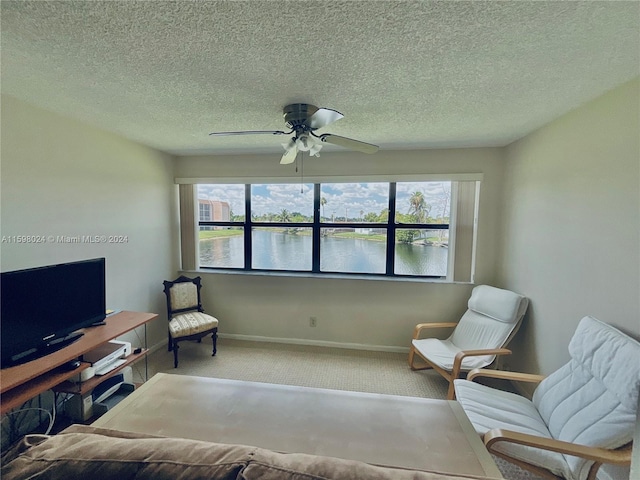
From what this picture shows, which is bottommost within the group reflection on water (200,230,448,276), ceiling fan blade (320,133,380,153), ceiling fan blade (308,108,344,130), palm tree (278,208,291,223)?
reflection on water (200,230,448,276)

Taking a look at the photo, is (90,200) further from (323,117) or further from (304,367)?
(304,367)

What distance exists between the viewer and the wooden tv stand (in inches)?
57.7

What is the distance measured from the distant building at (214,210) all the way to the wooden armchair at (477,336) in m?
2.84

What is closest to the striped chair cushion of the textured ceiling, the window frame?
the window frame

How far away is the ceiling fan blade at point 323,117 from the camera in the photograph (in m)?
1.59

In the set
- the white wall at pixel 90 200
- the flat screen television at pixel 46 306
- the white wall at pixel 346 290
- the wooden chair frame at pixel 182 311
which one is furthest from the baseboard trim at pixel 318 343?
the flat screen television at pixel 46 306

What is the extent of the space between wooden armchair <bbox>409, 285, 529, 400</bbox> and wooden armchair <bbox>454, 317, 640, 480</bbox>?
502 mm

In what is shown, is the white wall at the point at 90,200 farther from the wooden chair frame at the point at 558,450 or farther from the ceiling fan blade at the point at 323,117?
the wooden chair frame at the point at 558,450

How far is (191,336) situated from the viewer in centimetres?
297

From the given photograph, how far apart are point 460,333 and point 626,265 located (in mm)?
1628

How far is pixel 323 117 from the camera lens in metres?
1.67

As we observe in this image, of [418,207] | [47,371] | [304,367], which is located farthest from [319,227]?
[47,371]
